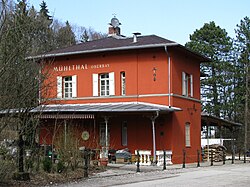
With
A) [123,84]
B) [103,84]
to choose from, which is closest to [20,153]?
[123,84]

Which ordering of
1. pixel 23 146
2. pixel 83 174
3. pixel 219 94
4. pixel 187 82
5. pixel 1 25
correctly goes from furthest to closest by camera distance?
1. pixel 219 94
2. pixel 187 82
3. pixel 83 174
4. pixel 23 146
5. pixel 1 25

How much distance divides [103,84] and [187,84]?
5.53 metres

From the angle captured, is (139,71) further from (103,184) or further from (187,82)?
(103,184)

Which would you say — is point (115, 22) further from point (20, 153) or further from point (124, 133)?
point (20, 153)

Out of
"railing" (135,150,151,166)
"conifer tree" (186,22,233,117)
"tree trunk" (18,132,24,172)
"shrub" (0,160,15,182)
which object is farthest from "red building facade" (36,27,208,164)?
"conifer tree" (186,22,233,117)

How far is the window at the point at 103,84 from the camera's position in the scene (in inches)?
1141

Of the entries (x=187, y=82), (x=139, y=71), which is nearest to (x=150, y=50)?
(x=139, y=71)

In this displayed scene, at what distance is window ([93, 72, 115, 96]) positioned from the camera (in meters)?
29.0

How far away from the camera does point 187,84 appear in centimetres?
3030

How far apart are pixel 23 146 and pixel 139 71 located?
14.3 metres

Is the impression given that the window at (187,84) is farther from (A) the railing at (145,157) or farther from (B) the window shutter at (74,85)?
(B) the window shutter at (74,85)

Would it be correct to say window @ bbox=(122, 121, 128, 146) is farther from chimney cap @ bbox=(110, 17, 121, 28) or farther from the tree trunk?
the tree trunk

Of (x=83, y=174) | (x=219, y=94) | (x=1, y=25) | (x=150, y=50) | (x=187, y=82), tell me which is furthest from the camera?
(x=219, y=94)

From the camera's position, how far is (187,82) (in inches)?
1193
